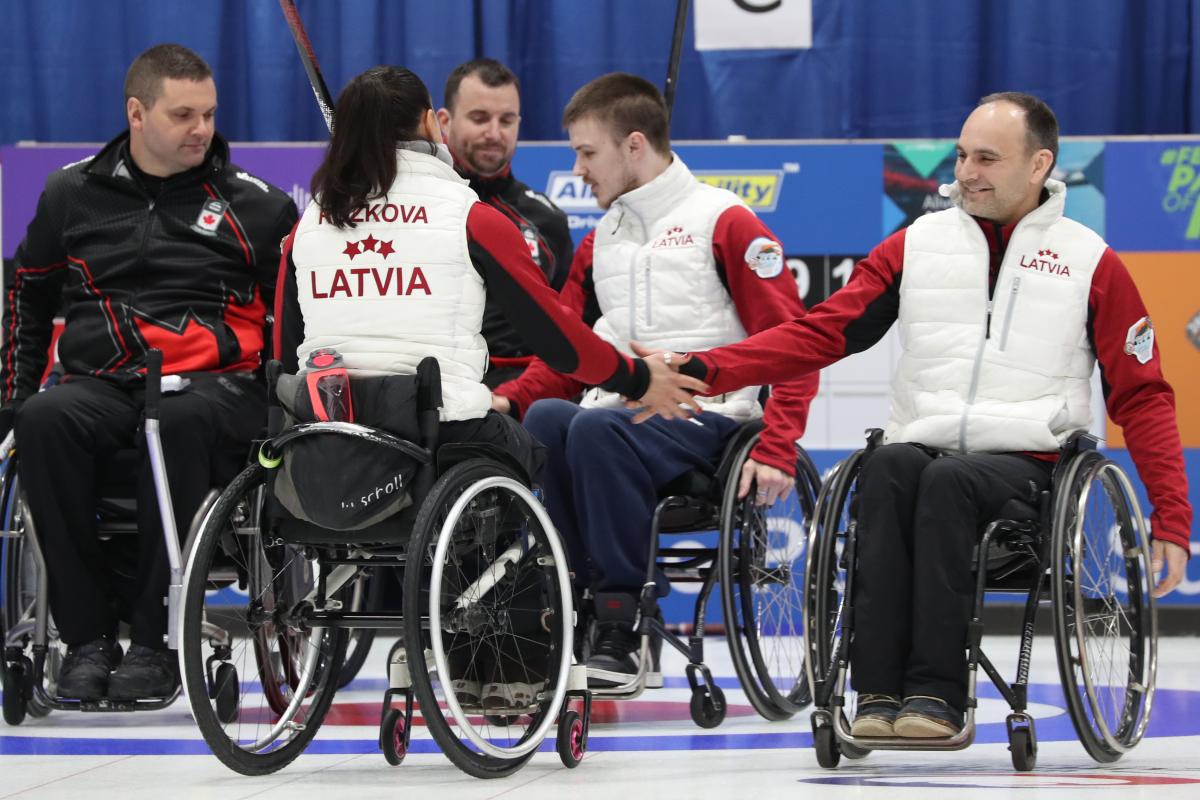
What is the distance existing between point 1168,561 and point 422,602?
1.23 metres

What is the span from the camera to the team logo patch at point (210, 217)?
3.57m

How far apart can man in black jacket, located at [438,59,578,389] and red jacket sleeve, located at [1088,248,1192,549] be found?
153 cm

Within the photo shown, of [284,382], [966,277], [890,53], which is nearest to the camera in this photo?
[284,382]

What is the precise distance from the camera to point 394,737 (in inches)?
105

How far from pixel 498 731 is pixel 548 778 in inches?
20.8

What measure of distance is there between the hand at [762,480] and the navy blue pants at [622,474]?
0.14 meters

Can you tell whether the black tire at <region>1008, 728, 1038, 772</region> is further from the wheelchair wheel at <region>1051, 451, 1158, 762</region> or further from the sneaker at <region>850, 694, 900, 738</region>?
the sneaker at <region>850, 694, 900, 738</region>

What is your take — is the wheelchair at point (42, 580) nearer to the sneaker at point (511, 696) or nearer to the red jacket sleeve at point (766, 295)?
the sneaker at point (511, 696)

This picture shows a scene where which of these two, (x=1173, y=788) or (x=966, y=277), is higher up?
(x=966, y=277)

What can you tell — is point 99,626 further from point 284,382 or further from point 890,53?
point 890,53

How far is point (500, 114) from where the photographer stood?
161 inches

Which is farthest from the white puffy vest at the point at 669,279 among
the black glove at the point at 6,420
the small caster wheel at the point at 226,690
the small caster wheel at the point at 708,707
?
the black glove at the point at 6,420

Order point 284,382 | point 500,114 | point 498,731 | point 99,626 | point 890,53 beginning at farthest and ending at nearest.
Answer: point 890,53, point 500,114, point 99,626, point 498,731, point 284,382

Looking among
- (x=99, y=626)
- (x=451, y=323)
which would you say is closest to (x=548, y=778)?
(x=451, y=323)
